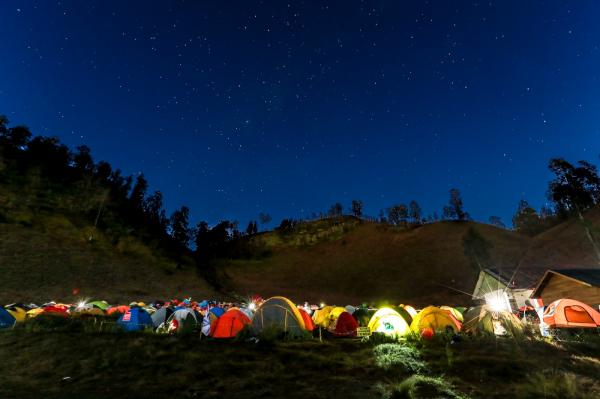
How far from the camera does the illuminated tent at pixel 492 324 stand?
57.4 ft

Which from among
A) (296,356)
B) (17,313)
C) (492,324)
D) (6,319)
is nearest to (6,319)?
(6,319)

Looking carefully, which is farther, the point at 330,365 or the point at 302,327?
the point at 302,327

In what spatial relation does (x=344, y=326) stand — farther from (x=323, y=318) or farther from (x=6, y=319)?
(x=6, y=319)

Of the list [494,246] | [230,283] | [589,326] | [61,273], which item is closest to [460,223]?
[494,246]

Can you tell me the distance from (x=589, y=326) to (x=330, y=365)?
707 inches

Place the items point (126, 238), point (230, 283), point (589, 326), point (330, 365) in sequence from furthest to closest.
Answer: point (230, 283), point (126, 238), point (589, 326), point (330, 365)

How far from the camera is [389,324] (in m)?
17.7

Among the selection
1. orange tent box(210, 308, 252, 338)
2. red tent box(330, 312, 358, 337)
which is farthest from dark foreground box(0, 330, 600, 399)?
red tent box(330, 312, 358, 337)

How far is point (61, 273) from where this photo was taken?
45.6 m

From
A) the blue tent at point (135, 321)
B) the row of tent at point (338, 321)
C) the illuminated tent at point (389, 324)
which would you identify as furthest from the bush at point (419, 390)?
the blue tent at point (135, 321)

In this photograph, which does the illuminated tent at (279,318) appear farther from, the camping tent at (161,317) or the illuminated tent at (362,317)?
the illuminated tent at (362,317)

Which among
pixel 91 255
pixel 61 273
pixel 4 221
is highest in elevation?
pixel 4 221

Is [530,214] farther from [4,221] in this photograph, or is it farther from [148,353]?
[4,221]

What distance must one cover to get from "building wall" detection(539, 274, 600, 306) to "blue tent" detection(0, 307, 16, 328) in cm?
3764
